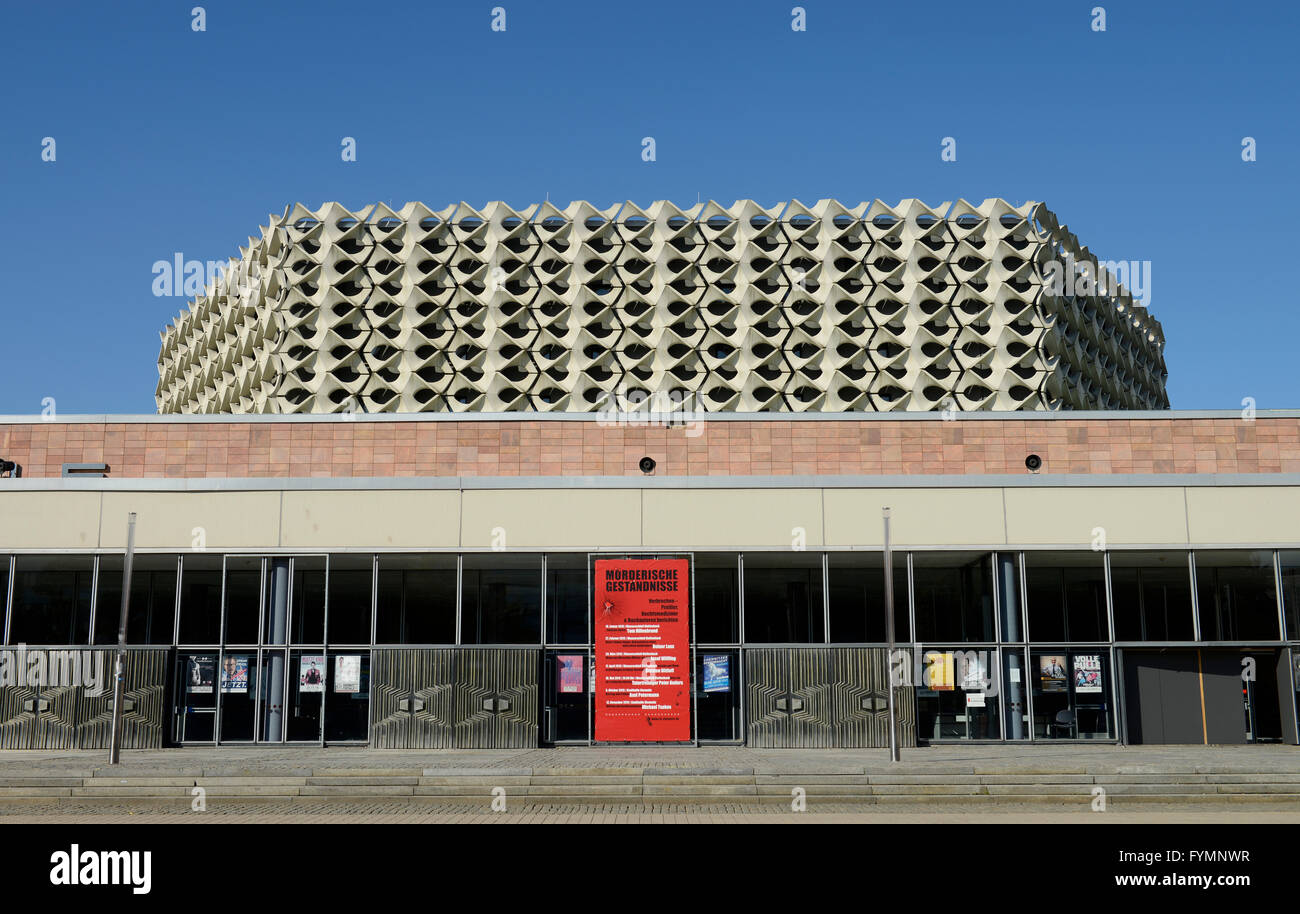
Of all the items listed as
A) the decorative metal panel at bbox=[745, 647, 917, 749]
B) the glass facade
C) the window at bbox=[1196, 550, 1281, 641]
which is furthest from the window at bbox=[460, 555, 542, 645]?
the window at bbox=[1196, 550, 1281, 641]

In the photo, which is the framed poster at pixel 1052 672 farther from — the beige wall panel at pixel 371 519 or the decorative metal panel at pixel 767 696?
the beige wall panel at pixel 371 519

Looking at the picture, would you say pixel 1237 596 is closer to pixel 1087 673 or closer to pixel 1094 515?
pixel 1094 515

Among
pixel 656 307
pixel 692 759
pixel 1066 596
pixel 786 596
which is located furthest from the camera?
pixel 656 307

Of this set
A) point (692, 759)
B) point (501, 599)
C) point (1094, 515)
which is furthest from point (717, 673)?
point (1094, 515)

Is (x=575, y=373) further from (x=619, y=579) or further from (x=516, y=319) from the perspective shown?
(x=619, y=579)

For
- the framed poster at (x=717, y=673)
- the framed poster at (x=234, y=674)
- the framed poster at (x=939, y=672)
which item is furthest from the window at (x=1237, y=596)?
the framed poster at (x=234, y=674)

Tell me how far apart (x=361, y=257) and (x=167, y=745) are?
62.9 m

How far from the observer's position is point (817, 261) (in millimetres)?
84125

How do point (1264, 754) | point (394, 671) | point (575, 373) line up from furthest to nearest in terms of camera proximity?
point (575, 373) < point (394, 671) < point (1264, 754)

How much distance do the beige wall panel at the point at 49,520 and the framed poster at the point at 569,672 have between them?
974 centimetres

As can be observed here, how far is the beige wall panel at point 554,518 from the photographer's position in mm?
25547

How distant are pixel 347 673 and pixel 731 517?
8645 millimetres

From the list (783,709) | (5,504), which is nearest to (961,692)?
(783,709)

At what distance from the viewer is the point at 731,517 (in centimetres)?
2572
